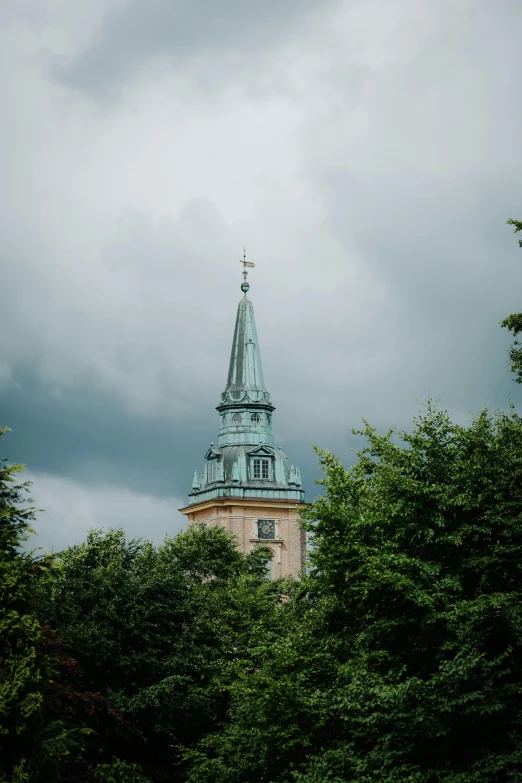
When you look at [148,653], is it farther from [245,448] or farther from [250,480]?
[245,448]

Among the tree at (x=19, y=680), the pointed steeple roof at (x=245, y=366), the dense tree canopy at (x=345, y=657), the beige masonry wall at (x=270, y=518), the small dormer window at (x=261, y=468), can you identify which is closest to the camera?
the tree at (x=19, y=680)

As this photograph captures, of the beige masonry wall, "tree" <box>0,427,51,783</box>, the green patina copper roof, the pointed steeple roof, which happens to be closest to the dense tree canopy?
"tree" <box>0,427,51,783</box>

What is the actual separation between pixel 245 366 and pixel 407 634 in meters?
76.8

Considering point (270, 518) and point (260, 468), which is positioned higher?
point (260, 468)

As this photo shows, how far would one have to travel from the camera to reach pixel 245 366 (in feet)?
354

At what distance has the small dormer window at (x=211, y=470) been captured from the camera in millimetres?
103412

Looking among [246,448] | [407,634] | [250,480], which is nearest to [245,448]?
[246,448]

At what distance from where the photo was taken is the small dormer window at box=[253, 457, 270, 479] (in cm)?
10356

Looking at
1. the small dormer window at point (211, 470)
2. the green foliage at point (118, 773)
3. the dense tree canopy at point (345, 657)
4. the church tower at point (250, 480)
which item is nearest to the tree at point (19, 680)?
the dense tree canopy at point (345, 657)

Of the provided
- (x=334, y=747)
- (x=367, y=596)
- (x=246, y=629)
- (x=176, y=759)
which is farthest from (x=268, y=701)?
(x=246, y=629)

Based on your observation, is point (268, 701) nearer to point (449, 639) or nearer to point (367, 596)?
point (367, 596)

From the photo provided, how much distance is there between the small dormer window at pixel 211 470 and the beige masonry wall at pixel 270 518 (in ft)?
8.47

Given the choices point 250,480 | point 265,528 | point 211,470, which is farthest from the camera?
point 211,470

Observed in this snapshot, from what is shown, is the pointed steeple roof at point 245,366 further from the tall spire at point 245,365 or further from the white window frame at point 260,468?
the white window frame at point 260,468
